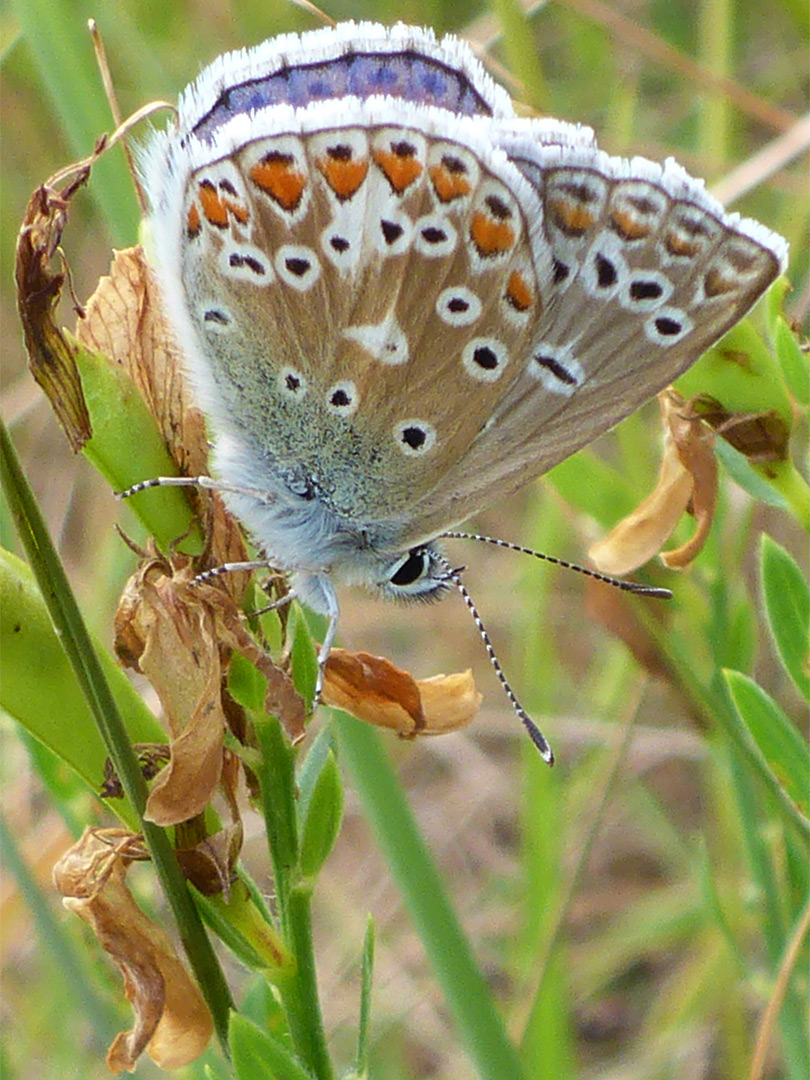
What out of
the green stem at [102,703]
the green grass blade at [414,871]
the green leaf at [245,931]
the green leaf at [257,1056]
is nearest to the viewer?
the green stem at [102,703]

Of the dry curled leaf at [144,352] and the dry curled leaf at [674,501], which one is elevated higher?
the dry curled leaf at [144,352]

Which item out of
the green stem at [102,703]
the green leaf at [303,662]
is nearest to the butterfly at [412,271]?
the green leaf at [303,662]

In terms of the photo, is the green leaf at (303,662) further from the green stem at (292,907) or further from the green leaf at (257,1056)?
the green leaf at (257,1056)

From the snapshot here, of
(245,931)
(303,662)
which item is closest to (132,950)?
(245,931)

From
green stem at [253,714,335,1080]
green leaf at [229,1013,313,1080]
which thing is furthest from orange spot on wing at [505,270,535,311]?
green leaf at [229,1013,313,1080]

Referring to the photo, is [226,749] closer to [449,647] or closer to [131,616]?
[131,616]

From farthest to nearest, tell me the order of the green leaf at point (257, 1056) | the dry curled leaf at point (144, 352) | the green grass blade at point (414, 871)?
the green grass blade at point (414, 871) → the dry curled leaf at point (144, 352) → the green leaf at point (257, 1056)

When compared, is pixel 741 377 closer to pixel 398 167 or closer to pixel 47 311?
pixel 398 167
